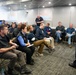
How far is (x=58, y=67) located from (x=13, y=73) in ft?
4.02

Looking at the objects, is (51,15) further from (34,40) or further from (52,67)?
(52,67)

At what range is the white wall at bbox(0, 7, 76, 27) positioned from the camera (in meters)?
7.52

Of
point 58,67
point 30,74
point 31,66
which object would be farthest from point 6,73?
point 58,67

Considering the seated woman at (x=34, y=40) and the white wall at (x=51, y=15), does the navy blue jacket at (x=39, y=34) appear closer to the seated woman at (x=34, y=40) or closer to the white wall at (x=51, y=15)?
the seated woman at (x=34, y=40)

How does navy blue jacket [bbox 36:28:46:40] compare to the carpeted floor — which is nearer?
the carpeted floor

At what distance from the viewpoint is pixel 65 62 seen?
3875 millimetres

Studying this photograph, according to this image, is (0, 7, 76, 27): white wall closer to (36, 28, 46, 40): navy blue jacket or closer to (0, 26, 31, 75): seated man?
(36, 28, 46, 40): navy blue jacket

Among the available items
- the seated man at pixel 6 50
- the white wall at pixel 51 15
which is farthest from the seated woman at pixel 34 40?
the white wall at pixel 51 15

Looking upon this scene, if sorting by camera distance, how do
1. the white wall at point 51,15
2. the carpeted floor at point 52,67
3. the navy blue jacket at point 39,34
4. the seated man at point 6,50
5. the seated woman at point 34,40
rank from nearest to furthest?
the seated man at point 6,50
the carpeted floor at point 52,67
the seated woman at point 34,40
the navy blue jacket at point 39,34
the white wall at point 51,15

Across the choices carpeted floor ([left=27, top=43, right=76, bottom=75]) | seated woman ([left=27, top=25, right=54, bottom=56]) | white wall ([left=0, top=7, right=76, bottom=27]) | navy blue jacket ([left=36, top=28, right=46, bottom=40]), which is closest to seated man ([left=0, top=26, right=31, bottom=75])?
carpeted floor ([left=27, top=43, right=76, bottom=75])

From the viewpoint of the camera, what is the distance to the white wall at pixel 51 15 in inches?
296

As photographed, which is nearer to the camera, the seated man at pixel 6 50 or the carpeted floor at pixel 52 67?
the seated man at pixel 6 50

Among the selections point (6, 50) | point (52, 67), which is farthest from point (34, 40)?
point (6, 50)

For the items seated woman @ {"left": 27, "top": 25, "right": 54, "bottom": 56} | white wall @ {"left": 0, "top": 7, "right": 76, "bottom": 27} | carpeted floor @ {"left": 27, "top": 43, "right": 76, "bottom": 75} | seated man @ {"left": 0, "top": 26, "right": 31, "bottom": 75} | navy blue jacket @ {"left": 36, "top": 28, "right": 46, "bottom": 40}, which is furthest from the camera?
white wall @ {"left": 0, "top": 7, "right": 76, "bottom": 27}
